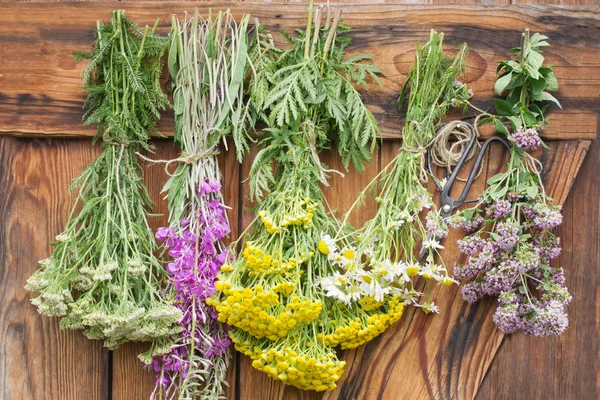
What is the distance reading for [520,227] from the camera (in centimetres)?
199

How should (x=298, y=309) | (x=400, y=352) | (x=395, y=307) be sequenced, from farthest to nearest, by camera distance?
(x=400, y=352), (x=395, y=307), (x=298, y=309)

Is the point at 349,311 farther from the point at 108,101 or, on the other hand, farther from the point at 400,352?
the point at 108,101

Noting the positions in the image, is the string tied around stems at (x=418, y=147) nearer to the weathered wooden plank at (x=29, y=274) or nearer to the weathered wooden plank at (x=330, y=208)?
the weathered wooden plank at (x=330, y=208)

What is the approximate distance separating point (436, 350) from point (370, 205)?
509 mm

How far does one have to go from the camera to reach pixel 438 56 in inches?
80.0

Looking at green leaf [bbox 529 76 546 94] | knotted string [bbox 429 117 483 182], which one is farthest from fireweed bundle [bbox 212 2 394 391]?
green leaf [bbox 529 76 546 94]

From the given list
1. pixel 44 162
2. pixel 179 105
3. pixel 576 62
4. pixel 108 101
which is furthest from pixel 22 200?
pixel 576 62

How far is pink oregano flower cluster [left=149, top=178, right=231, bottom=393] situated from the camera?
6.50ft

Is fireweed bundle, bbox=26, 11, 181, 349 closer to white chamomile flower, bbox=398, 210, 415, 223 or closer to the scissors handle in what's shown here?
white chamomile flower, bbox=398, 210, 415, 223

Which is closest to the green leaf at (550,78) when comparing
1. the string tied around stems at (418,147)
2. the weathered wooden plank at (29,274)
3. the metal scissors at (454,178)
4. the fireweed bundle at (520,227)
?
the fireweed bundle at (520,227)

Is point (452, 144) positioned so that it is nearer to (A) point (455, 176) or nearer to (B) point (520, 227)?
(A) point (455, 176)

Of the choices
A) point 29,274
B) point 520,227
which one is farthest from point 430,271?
A: point 29,274

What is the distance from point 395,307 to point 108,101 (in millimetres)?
1062

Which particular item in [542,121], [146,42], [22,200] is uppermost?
[146,42]
